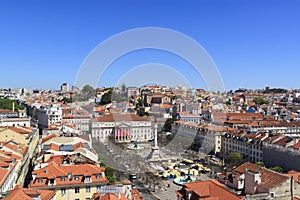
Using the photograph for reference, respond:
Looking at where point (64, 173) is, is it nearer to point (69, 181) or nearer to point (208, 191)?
point (69, 181)

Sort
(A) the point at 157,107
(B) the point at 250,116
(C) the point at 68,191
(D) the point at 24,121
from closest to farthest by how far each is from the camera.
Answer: (C) the point at 68,191 → (D) the point at 24,121 → (B) the point at 250,116 → (A) the point at 157,107

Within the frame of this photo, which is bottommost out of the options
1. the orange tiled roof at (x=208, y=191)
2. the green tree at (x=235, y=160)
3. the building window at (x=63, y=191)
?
the green tree at (x=235, y=160)

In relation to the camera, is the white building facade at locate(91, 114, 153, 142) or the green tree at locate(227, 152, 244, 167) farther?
the white building facade at locate(91, 114, 153, 142)

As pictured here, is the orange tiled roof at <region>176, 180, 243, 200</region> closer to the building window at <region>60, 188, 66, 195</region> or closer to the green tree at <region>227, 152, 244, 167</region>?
the building window at <region>60, 188, 66, 195</region>

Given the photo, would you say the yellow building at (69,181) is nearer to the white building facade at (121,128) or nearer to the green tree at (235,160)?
the green tree at (235,160)

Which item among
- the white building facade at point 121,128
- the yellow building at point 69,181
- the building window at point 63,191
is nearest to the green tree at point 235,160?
the yellow building at point 69,181

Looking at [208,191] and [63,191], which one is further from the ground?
[208,191]

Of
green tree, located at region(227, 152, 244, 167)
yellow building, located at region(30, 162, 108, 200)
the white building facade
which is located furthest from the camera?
the white building facade

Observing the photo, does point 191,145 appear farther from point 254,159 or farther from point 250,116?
point 250,116

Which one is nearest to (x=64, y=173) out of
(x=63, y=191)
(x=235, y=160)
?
(x=63, y=191)

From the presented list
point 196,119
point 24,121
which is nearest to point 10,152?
point 24,121

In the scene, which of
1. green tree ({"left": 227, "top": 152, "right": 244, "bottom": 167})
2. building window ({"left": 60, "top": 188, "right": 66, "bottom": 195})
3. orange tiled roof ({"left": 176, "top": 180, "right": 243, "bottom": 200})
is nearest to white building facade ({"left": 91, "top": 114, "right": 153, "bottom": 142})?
green tree ({"left": 227, "top": 152, "right": 244, "bottom": 167})
